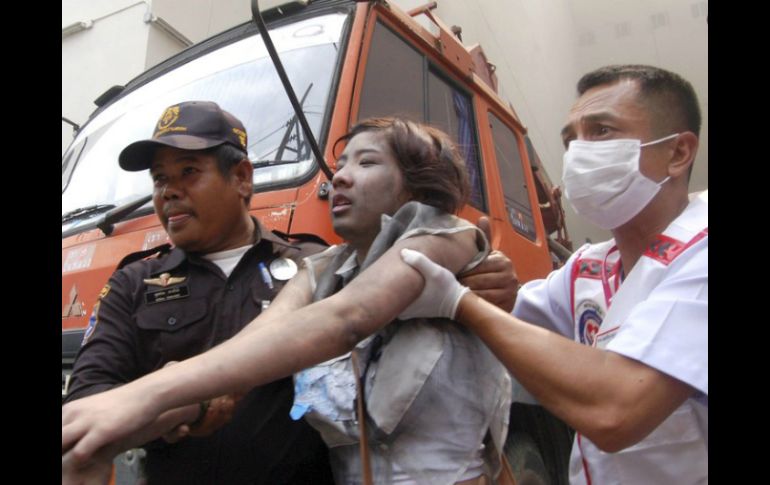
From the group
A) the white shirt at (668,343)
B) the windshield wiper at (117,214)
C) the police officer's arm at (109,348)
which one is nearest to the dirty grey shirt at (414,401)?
the white shirt at (668,343)

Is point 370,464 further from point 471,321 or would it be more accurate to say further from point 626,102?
point 626,102

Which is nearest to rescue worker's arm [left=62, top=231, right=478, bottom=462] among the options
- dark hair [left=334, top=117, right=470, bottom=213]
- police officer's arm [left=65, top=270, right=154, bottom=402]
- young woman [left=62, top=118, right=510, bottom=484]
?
young woman [left=62, top=118, right=510, bottom=484]

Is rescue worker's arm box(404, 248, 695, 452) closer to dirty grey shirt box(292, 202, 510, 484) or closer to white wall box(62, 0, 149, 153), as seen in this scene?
dirty grey shirt box(292, 202, 510, 484)

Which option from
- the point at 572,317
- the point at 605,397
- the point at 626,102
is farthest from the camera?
the point at 572,317

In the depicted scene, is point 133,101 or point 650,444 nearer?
point 650,444

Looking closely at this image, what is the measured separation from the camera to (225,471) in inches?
52.3

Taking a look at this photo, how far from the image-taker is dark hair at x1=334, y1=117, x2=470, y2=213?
149 cm

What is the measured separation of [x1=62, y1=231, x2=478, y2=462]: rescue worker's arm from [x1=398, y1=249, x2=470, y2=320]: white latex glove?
2cm

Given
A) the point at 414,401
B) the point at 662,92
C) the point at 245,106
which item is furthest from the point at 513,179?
the point at 414,401

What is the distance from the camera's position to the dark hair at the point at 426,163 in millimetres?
1487

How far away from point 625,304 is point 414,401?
1.73 ft

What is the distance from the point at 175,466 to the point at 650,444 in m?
1.01

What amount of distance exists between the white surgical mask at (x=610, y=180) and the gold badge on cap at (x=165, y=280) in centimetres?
100
